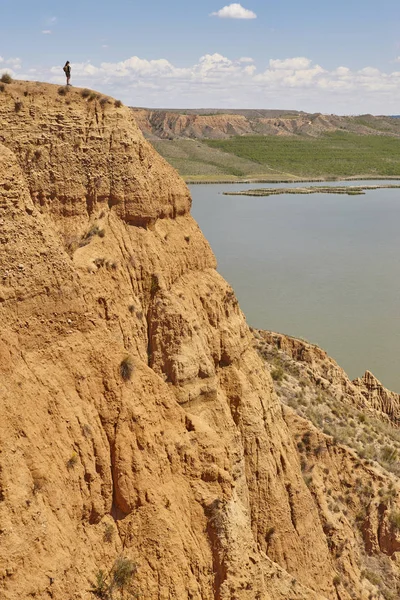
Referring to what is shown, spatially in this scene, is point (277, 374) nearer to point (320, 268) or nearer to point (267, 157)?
point (320, 268)

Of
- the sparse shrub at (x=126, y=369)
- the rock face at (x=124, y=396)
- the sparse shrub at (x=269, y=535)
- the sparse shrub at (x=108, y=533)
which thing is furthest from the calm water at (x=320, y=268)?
the sparse shrub at (x=108, y=533)

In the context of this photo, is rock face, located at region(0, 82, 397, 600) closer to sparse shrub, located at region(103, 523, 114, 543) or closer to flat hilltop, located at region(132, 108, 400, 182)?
sparse shrub, located at region(103, 523, 114, 543)

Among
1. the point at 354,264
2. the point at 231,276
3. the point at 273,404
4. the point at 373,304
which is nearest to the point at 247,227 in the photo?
the point at 354,264

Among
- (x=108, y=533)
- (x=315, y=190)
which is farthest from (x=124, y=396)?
(x=315, y=190)

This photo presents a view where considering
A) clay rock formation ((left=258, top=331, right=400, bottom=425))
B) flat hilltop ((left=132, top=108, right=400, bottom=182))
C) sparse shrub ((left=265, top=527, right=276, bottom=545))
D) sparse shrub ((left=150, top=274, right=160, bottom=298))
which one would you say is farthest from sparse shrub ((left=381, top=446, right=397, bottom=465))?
flat hilltop ((left=132, top=108, right=400, bottom=182))

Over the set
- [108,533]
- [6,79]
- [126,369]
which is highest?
[6,79]
